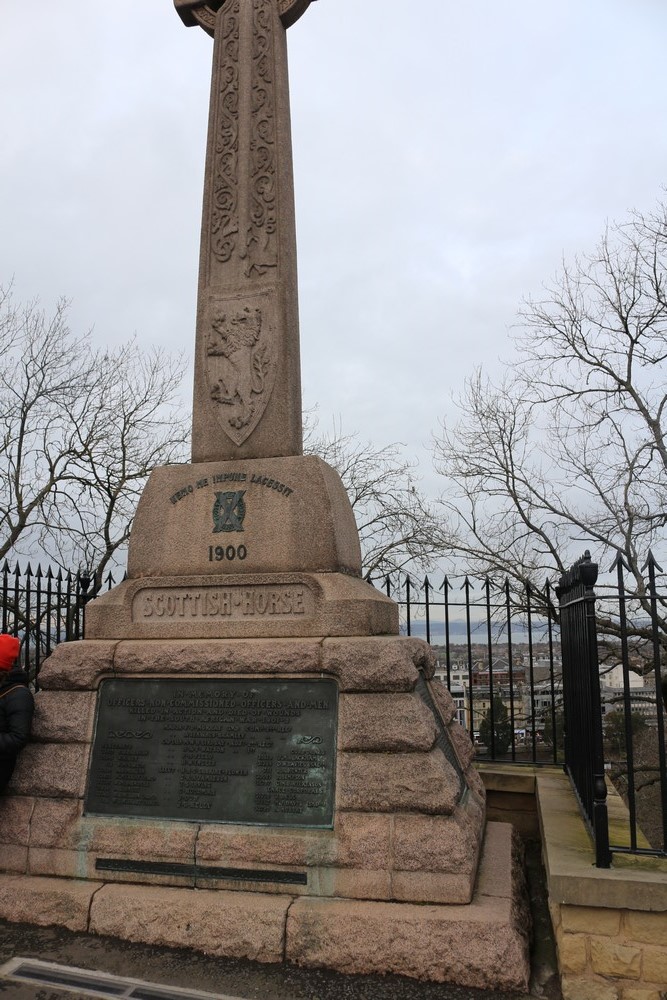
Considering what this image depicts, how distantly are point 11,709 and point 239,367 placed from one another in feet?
8.78

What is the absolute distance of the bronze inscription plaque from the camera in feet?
13.3

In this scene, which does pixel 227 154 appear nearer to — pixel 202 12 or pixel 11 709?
pixel 202 12

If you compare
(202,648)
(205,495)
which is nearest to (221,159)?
(205,495)

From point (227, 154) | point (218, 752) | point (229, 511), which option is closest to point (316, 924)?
point (218, 752)

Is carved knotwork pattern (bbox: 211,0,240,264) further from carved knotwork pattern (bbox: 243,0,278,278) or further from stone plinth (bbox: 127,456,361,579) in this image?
stone plinth (bbox: 127,456,361,579)

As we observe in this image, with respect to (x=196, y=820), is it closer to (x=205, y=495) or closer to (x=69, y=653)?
(x=69, y=653)

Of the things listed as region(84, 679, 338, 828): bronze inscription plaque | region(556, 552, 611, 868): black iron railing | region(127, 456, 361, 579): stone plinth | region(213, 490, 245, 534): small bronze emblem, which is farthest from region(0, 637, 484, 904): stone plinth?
region(213, 490, 245, 534): small bronze emblem

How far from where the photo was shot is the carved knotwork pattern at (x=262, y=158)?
546cm

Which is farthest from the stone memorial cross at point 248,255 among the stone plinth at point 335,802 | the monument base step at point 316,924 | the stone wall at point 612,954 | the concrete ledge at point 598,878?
the stone wall at point 612,954

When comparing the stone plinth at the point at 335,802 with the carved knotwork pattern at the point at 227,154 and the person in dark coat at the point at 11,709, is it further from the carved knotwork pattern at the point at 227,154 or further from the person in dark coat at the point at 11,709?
the carved knotwork pattern at the point at 227,154

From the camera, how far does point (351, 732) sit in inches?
159

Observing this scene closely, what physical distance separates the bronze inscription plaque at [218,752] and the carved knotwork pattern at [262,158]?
3.04 metres

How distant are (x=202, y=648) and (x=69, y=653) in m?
0.89

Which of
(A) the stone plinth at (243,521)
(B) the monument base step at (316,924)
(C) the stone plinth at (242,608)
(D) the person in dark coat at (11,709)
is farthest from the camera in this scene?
(A) the stone plinth at (243,521)
